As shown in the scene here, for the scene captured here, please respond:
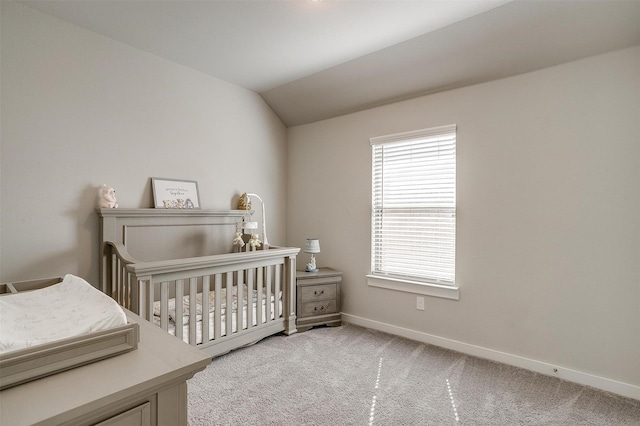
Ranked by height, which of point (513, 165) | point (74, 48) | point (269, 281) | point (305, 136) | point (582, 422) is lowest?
point (582, 422)

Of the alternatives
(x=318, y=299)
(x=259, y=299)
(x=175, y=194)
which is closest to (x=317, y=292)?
(x=318, y=299)

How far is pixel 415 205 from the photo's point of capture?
301 cm

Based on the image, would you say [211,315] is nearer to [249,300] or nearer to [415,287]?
[249,300]

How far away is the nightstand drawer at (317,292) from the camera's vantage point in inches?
126

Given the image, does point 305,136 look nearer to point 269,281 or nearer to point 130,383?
point 269,281

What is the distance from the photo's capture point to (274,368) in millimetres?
2400

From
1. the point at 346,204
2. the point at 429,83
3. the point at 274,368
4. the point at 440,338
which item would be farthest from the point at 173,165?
Answer: the point at 440,338

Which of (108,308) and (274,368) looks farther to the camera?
(274,368)

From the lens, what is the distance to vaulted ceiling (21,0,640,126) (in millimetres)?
2080

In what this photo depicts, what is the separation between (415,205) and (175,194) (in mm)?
2204

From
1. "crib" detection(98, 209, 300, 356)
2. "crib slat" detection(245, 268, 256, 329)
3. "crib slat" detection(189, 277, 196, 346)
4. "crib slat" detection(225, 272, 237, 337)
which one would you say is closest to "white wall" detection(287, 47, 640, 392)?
"crib" detection(98, 209, 300, 356)

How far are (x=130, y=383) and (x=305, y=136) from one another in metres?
3.37

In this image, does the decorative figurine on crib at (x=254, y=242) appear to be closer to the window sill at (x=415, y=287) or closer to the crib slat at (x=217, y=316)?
the crib slat at (x=217, y=316)

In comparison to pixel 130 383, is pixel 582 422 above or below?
below
